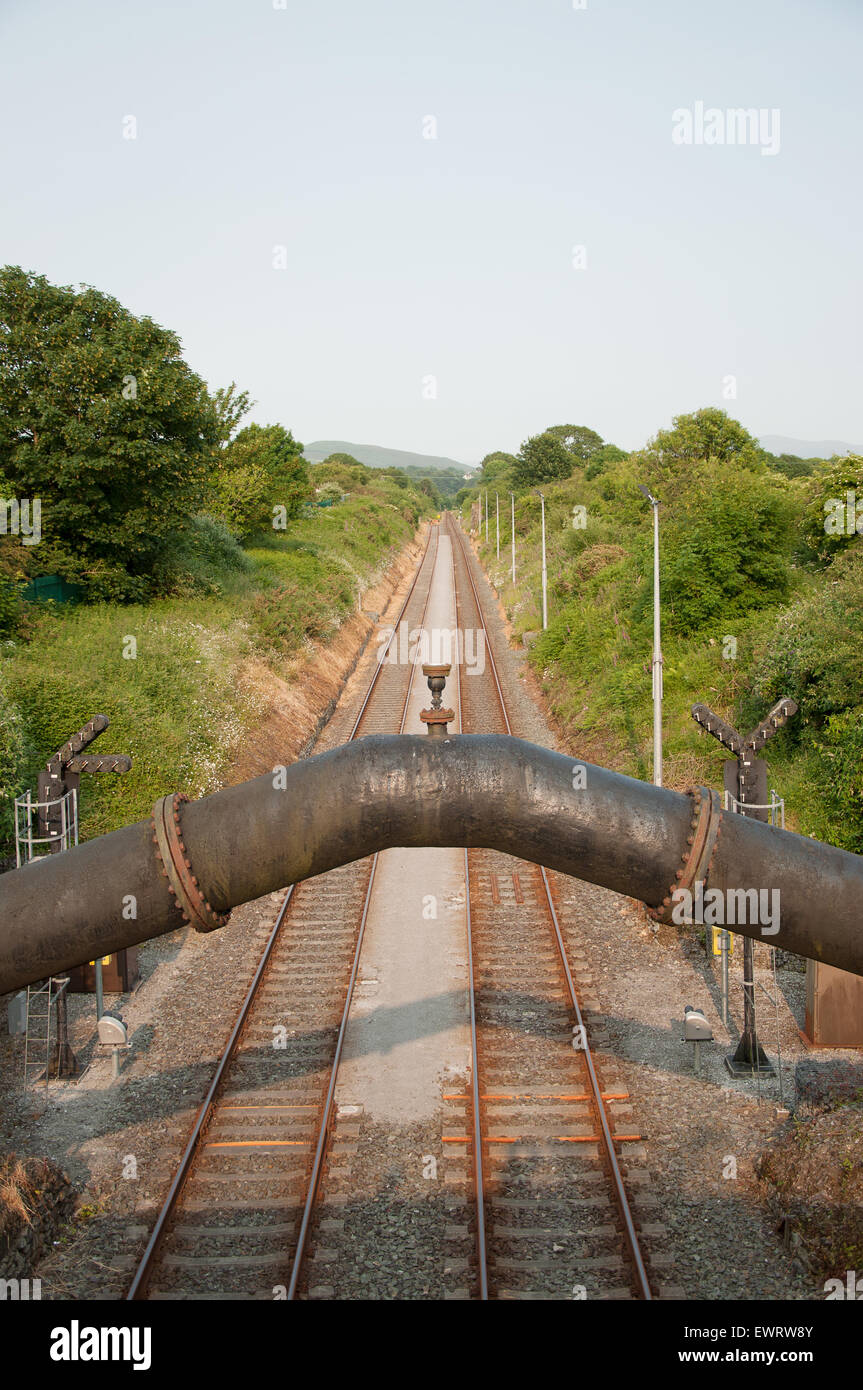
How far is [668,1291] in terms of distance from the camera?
848 centimetres

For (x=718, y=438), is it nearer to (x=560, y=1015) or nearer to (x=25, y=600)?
(x=25, y=600)

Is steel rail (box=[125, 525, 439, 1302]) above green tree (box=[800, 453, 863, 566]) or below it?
below

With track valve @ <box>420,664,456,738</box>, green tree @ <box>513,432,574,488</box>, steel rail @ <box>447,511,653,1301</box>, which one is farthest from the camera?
green tree @ <box>513,432,574,488</box>

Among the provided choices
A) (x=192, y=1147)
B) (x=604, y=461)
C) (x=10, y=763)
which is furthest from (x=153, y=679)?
(x=604, y=461)

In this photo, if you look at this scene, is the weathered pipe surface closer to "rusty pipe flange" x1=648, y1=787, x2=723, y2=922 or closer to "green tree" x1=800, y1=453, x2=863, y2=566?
"rusty pipe flange" x1=648, y1=787, x2=723, y2=922

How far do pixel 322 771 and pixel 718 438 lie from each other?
159 feet

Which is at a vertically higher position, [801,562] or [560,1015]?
[801,562]

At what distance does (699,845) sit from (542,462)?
88130mm

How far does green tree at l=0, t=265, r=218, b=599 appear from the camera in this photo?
25.2 meters

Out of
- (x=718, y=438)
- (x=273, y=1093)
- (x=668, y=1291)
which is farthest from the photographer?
(x=718, y=438)

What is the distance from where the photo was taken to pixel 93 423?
25672 mm

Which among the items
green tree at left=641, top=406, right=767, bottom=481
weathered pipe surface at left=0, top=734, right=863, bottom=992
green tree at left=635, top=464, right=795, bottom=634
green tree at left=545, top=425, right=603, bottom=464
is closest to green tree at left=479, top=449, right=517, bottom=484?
green tree at left=545, top=425, right=603, bottom=464

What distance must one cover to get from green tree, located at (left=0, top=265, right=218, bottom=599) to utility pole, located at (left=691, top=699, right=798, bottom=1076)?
18.5 meters

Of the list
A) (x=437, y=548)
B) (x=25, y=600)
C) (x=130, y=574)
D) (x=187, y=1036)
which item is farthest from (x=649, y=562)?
(x=437, y=548)
